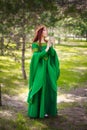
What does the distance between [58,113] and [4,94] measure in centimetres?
349

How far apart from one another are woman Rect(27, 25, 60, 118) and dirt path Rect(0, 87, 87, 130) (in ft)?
1.48

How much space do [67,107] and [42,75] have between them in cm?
188

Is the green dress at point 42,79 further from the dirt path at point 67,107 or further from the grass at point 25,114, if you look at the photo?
the dirt path at point 67,107

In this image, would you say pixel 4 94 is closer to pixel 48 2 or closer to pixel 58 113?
pixel 58 113

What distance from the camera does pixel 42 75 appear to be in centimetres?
762

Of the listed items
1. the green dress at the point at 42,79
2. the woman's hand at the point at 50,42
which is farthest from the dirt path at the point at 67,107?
the woman's hand at the point at 50,42

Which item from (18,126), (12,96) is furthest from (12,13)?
(12,96)

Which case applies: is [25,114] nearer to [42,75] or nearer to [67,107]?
[42,75]

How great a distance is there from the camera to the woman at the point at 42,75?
762cm

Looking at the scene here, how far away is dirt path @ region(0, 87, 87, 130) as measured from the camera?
24.5 feet

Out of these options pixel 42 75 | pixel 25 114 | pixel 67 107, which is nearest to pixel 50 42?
pixel 42 75

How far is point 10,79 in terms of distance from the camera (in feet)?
49.2

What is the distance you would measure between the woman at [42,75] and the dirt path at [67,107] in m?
0.45

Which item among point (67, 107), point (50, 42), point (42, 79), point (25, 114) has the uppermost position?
point (50, 42)
